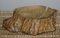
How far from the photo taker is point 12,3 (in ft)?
3.92

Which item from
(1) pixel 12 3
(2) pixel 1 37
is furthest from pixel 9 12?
(2) pixel 1 37

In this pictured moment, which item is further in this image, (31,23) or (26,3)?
(26,3)

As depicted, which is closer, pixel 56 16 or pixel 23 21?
pixel 23 21

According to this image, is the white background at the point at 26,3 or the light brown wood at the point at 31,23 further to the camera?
the white background at the point at 26,3

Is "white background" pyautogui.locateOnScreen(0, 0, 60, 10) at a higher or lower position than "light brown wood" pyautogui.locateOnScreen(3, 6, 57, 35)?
higher

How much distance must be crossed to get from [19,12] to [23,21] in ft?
0.40

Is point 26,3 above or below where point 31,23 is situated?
above

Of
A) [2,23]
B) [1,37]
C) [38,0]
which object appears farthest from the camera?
[38,0]

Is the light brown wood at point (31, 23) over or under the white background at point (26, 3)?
under

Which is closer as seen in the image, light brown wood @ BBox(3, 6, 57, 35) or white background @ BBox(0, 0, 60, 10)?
light brown wood @ BBox(3, 6, 57, 35)

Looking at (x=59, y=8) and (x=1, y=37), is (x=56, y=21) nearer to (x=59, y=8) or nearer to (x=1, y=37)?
(x=59, y=8)

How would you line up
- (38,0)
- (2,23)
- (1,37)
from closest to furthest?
(1,37), (2,23), (38,0)

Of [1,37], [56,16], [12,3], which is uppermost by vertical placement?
[12,3]

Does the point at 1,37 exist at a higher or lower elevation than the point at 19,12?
lower
